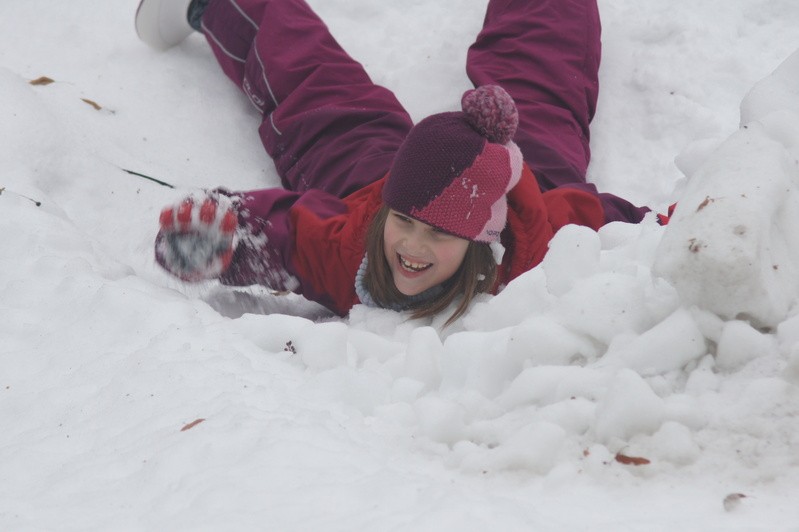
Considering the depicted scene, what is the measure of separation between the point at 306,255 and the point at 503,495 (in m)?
1.30

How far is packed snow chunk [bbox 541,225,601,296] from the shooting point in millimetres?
1375

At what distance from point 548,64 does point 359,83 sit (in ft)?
2.08

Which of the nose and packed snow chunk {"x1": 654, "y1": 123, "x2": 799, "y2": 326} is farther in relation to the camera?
the nose

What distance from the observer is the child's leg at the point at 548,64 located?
9.05ft

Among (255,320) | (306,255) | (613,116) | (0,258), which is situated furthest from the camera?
(613,116)

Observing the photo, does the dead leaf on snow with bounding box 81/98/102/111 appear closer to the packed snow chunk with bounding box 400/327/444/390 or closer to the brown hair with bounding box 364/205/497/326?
the brown hair with bounding box 364/205/497/326

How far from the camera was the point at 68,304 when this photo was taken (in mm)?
1690

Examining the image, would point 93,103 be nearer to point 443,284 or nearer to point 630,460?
point 443,284

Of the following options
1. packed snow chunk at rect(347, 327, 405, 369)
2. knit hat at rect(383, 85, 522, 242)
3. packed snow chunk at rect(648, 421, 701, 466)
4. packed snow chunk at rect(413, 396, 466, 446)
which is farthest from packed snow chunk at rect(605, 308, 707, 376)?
knit hat at rect(383, 85, 522, 242)

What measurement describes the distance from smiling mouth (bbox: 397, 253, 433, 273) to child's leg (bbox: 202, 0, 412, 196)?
0.51 metres

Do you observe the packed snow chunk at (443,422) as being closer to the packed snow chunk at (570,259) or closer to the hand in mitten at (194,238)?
the packed snow chunk at (570,259)

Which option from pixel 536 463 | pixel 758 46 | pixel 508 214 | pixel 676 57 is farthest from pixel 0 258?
pixel 758 46

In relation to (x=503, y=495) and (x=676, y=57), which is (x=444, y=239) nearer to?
(x=503, y=495)

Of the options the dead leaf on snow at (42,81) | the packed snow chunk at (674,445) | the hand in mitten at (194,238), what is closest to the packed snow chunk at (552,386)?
the packed snow chunk at (674,445)
